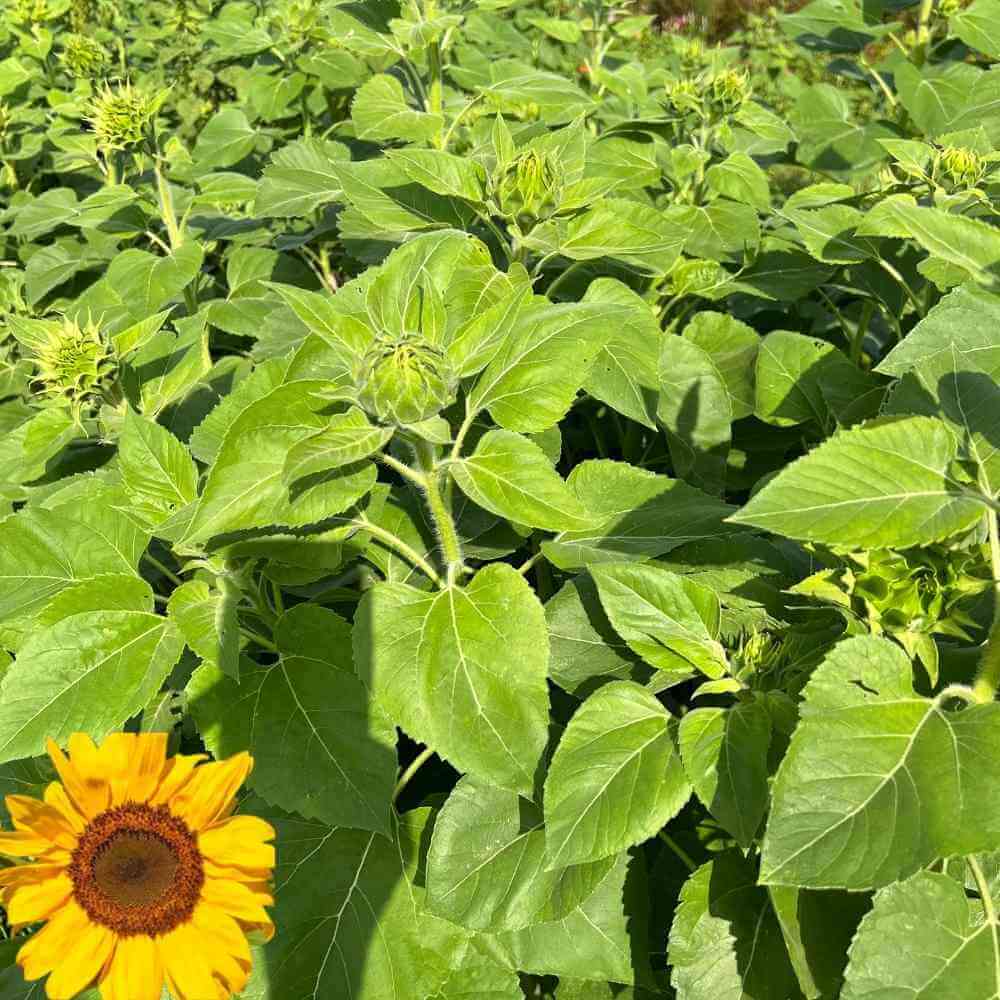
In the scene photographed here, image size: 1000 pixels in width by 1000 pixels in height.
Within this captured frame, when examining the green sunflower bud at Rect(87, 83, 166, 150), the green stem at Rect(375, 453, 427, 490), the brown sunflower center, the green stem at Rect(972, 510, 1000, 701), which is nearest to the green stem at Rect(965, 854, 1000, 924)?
the green stem at Rect(972, 510, 1000, 701)

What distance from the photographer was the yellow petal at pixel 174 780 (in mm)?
1289

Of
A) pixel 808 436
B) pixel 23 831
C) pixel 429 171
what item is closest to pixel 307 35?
pixel 429 171

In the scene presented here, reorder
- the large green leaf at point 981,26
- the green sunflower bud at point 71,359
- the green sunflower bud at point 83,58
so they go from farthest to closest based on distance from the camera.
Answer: the green sunflower bud at point 83,58 < the large green leaf at point 981,26 < the green sunflower bud at point 71,359

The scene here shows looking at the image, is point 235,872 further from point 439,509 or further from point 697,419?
point 697,419

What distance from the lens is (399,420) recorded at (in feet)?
4.33

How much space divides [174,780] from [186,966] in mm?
232

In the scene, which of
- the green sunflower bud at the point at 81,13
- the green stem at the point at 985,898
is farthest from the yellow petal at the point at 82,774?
the green sunflower bud at the point at 81,13

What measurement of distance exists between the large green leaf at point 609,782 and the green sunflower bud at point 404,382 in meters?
0.47

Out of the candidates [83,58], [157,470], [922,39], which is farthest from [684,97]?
[83,58]

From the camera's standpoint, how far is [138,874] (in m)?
1.28

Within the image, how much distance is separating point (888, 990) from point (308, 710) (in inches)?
33.5

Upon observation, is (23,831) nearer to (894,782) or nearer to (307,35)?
(894,782)

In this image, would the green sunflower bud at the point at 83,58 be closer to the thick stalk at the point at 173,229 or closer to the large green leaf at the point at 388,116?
the thick stalk at the point at 173,229

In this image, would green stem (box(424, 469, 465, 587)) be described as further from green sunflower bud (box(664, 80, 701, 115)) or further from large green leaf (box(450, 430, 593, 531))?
green sunflower bud (box(664, 80, 701, 115))
